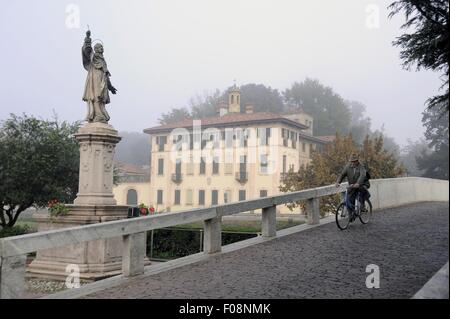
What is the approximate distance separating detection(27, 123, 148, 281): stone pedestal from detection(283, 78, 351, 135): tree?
2696 inches

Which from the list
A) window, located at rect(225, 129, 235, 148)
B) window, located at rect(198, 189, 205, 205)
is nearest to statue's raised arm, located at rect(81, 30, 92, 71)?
window, located at rect(225, 129, 235, 148)

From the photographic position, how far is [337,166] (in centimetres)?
3331

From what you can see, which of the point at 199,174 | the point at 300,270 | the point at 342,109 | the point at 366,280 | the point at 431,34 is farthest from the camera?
the point at 342,109

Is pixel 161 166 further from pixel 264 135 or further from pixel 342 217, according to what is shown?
pixel 342 217

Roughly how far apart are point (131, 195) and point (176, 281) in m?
60.9

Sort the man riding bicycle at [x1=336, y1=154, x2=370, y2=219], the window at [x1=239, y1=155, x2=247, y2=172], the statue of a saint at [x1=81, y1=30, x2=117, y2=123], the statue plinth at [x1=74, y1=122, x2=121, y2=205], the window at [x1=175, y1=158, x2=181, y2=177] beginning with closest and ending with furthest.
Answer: the man riding bicycle at [x1=336, y1=154, x2=370, y2=219] → the statue plinth at [x1=74, y1=122, x2=121, y2=205] → the statue of a saint at [x1=81, y1=30, x2=117, y2=123] → the window at [x1=239, y1=155, x2=247, y2=172] → the window at [x1=175, y1=158, x2=181, y2=177]

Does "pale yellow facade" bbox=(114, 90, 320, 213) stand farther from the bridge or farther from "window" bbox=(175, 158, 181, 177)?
the bridge

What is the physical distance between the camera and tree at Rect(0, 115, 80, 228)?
913 inches

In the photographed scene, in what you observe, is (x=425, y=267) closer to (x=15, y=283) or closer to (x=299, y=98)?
(x=15, y=283)

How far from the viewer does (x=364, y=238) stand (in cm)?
1025

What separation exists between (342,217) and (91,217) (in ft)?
20.9

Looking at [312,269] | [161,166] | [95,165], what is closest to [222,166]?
[161,166]

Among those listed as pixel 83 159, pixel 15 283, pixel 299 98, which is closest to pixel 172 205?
pixel 299 98
